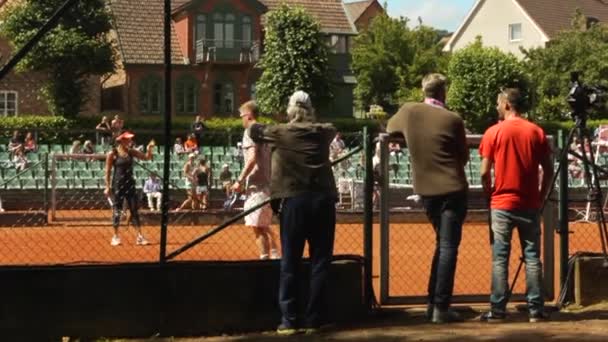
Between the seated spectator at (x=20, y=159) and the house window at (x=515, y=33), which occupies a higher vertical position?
the house window at (x=515, y=33)

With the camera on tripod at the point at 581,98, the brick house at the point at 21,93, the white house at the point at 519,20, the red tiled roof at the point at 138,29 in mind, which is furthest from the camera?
the white house at the point at 519,20

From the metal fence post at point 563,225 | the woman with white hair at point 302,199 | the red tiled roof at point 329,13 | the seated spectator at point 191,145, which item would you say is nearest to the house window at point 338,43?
the red tiled roof at point 329,13

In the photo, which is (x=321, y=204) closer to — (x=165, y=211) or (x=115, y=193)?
(x=165, y=211)

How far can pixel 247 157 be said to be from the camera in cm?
1105

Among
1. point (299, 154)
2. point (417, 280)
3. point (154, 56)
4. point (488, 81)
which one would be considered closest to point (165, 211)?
point (299, 154)

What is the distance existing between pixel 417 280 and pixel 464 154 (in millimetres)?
3254

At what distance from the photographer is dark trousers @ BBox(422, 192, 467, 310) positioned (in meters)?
7.86

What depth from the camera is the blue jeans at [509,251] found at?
26.2 feet

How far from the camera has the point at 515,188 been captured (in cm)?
789

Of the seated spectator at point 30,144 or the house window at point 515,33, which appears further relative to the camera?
the house window at point 515,33

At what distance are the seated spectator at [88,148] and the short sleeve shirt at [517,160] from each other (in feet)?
53.9

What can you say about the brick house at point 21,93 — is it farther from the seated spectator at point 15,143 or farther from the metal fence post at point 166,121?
the metal fence post at point 166,121

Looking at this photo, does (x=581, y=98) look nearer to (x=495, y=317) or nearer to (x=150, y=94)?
(x=495, y=317)

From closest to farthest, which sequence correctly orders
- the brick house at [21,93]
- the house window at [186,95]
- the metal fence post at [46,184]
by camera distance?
the metal fence post at [46,184] < the brick house at [21,93] < the house window at [186,95]
